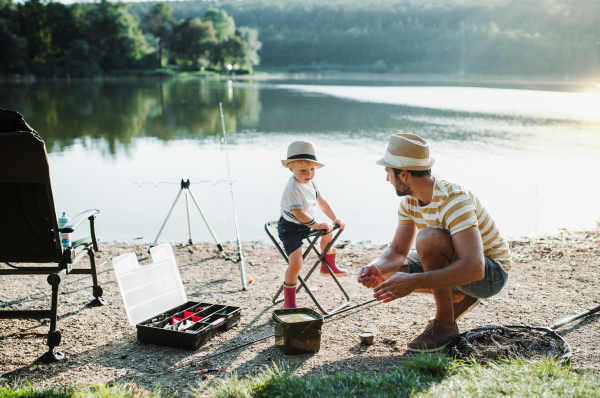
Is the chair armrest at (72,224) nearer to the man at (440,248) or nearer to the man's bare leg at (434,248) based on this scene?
the man at (440,248)

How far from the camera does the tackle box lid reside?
326cm

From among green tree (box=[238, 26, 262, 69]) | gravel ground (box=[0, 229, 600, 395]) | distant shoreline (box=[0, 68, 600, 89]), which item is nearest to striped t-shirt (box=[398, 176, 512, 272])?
gravel ground (box=[0, 229, 600, 395])

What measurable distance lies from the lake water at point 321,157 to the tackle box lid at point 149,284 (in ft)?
9.57

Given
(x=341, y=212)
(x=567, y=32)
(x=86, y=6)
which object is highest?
(x=86, y=6)

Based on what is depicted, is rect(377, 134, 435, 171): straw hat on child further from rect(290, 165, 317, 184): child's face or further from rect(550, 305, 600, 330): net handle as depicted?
rect(550, 305, 600, 330): net handle

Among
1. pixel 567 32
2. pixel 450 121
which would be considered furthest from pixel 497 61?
pixel 450 121

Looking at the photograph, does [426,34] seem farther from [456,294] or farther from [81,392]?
[81,392]

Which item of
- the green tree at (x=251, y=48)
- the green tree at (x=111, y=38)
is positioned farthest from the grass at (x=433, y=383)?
the green tree at (x=251, y=48)

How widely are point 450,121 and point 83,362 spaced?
17944 mm

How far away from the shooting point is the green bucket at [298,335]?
9.39ft

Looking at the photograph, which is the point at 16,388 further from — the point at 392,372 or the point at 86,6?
the point at 86,6

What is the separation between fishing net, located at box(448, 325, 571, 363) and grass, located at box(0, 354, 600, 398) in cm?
14

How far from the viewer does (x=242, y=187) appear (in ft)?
31.2

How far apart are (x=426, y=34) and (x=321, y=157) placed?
236 ft
